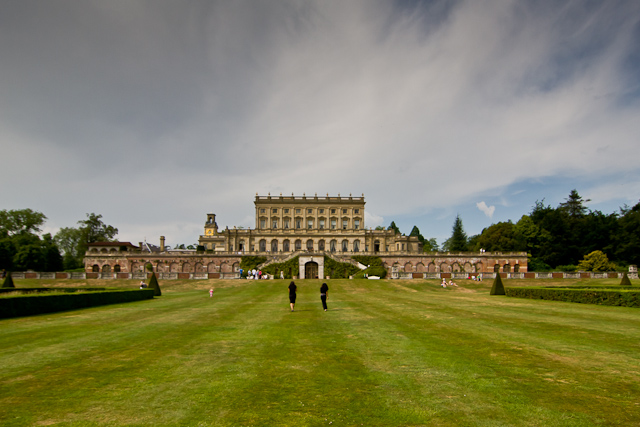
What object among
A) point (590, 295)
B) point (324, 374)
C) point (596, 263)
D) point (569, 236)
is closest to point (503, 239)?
point (569, 236)

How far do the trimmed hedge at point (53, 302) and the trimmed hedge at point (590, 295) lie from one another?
3334 centimetres

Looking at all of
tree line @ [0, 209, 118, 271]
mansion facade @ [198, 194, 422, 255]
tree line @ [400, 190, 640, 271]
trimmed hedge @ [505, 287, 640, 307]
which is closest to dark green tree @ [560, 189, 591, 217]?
tree line @ [400, 190, 640, 271]

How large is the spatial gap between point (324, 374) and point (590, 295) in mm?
26307

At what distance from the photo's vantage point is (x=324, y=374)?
859cm

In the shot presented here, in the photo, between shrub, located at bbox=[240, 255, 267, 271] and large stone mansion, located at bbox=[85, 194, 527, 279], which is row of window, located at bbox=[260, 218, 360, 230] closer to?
large stone mansion, located at bbox=[85, 194, 527, 279]

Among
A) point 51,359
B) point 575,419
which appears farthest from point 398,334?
point 51,359

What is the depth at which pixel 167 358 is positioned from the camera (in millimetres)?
10211

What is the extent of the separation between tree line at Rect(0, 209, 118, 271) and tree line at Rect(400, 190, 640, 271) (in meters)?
99.8

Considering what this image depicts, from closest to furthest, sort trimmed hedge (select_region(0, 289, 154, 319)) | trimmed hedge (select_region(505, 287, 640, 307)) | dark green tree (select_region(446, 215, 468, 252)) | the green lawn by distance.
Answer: the green lawn < trimmed hedge (select_region(0, 289, 154, 319)) < trimmed hedge (select_region(505, 287, 640, 307)) < dark green tree (select_region(446, 215, 468, 252))

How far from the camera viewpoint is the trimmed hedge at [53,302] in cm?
2025

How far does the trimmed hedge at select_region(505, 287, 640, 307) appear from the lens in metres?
24.2

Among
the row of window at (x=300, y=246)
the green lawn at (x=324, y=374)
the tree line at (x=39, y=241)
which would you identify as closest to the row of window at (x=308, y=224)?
the row of window at (x=300, y=246)

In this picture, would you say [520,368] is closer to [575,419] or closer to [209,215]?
[575,419]

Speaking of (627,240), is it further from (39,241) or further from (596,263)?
(39,241)
